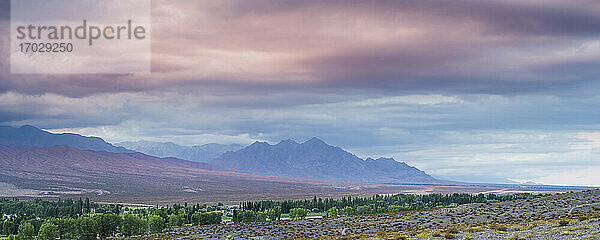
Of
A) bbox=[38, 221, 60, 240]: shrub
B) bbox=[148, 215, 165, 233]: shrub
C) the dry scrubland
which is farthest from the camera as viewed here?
bbox=[148, 215, 165, 233]: shrub

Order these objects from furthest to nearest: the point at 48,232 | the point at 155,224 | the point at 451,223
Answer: the point at 155,224 → the point at 48,232 → the point at 451,223

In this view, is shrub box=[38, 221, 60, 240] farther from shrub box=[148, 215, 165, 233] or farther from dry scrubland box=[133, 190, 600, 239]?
dry scrubland box=[133, 190, 600, 239]

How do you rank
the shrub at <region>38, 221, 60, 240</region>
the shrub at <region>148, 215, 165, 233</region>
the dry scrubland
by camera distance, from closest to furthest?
the dry scrubland
the shrub at <region>38, 221, 60, 240</region>
the shrub at <region>148, 215, 165, 233</region>

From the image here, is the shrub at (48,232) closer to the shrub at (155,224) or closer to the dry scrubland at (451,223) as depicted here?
→ the shrub at (155,224)

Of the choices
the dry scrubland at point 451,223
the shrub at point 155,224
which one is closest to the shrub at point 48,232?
the shrub at point 155,224

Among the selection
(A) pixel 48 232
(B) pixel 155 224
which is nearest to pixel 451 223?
(B) pixel 155 224

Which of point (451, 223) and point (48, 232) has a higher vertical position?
point (451, 223)

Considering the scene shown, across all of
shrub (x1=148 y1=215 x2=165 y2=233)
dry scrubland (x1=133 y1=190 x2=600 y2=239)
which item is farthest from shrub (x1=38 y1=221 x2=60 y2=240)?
dry scrubland (x1=133 y1=190 x2=600 y2=239)

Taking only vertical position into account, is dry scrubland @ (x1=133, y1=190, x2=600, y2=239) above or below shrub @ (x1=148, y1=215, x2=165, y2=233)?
above

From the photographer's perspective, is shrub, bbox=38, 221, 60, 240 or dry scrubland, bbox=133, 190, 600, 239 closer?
dry scrubland, bbox=133, 190, 600, 239

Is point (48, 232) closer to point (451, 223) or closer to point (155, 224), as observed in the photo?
point (155, 224)

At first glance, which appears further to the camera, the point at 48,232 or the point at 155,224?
the point at 155,224

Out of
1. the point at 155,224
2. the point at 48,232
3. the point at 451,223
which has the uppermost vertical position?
the point at 451,223

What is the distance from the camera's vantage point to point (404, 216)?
374ft
